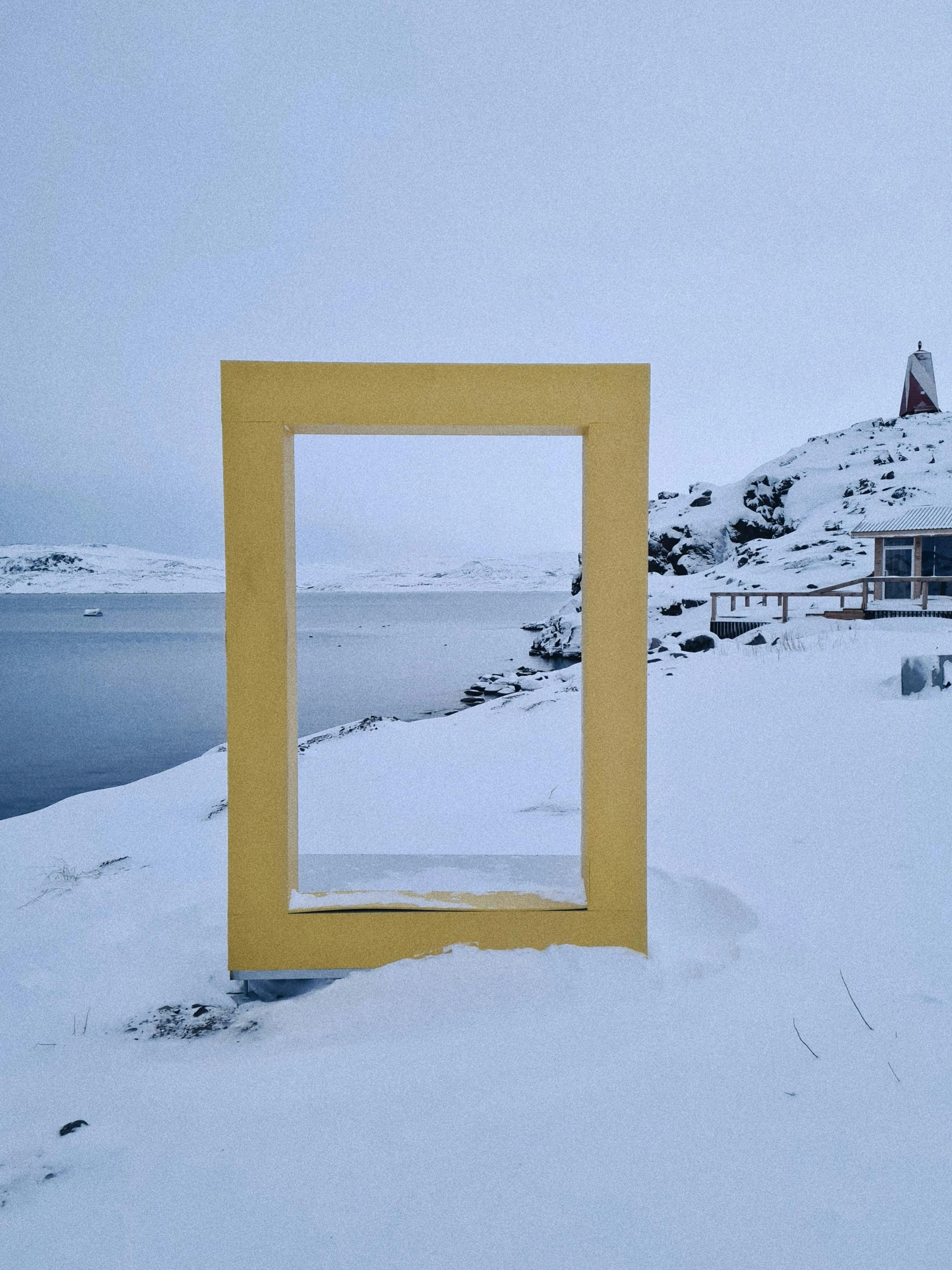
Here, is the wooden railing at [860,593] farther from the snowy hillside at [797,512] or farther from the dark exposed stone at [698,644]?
the snowy hillside at [797,512]

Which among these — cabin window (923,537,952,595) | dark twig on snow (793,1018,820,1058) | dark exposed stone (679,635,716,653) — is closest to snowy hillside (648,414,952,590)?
cabin window (923,537,952,595)

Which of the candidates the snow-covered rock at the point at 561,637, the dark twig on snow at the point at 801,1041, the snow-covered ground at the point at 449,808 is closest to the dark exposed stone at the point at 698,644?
the snow-covered ground at the point at 449,808

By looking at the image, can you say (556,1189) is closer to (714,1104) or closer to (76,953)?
(714,1104)

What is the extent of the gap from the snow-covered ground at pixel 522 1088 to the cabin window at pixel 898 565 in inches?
759

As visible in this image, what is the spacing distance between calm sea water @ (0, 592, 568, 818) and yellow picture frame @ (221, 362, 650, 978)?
13865mm

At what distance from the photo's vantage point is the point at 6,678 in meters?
35.9

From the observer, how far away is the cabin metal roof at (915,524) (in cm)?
2059

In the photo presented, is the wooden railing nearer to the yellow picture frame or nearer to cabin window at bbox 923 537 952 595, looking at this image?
cabin window at bbox 923 537 952 595

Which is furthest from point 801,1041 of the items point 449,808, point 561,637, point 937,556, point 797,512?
point 797,512

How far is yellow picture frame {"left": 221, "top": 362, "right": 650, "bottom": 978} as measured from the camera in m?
3.18

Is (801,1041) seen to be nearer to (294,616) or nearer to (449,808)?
(294,616)

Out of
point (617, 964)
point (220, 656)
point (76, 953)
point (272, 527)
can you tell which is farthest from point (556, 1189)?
point (220, 656)

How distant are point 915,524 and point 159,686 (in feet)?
93.7

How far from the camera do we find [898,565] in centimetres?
2253
